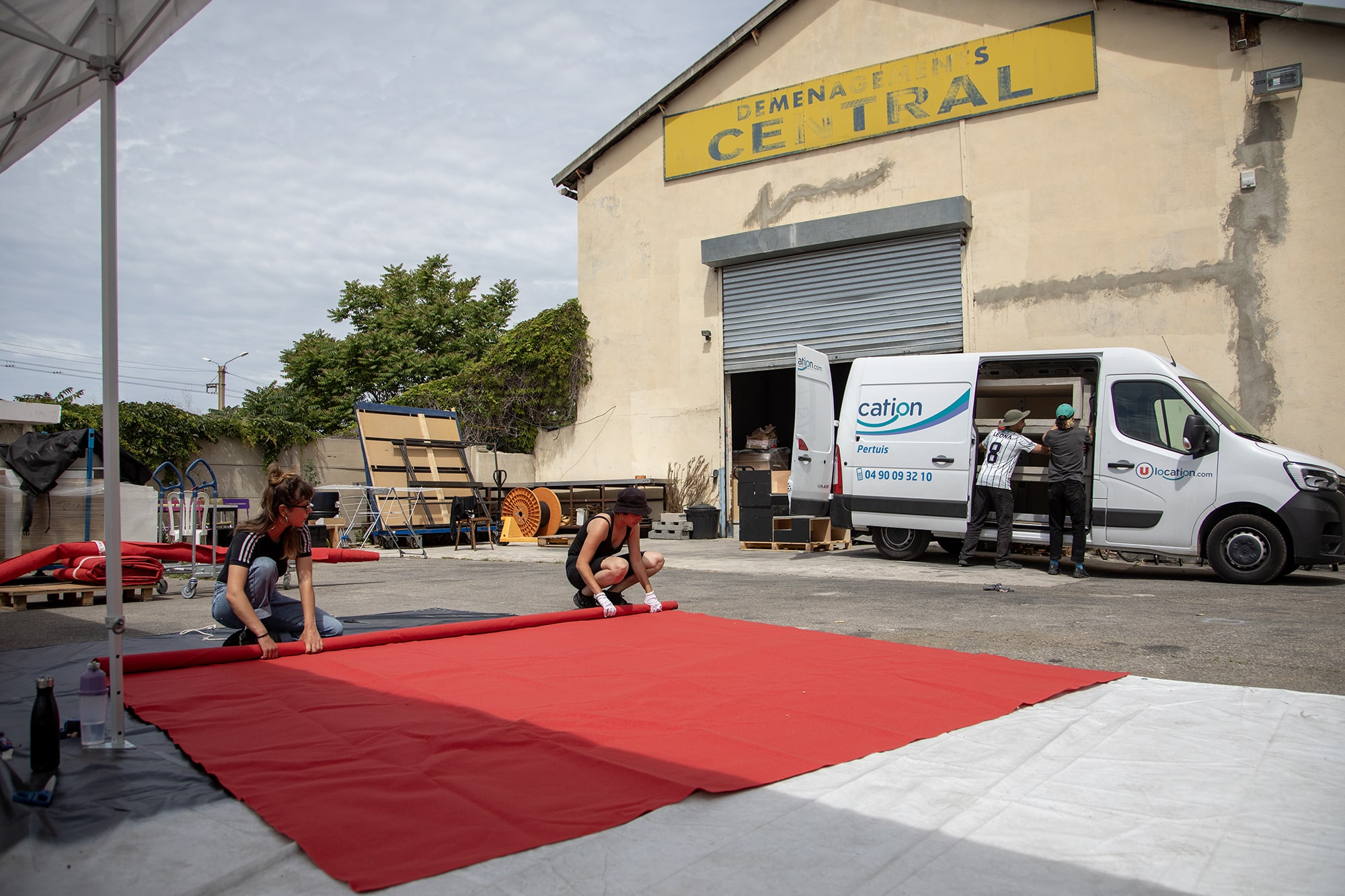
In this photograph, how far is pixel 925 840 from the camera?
7.60 feet

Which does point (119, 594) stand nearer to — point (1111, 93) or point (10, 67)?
point (10, 67)

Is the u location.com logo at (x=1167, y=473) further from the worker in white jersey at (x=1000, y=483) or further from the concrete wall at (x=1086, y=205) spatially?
the concrete wall at (x=1086, y=205)

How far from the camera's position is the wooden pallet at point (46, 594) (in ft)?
25.0

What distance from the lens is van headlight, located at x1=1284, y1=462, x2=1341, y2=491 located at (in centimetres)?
822

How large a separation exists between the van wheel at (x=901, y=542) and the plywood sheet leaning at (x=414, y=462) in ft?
27.0

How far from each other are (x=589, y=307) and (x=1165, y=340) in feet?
35.7

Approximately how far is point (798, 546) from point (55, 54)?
1083 cm

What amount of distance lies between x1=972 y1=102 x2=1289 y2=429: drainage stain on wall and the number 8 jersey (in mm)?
4924

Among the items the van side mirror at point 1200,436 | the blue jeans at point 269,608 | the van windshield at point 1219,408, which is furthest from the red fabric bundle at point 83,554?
the van windshield at point 1219,408

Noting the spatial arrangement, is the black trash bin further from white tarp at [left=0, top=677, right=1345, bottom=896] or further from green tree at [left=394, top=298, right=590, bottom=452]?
A: white tarp at [left=0, top=677, right=1345, bottom=896]

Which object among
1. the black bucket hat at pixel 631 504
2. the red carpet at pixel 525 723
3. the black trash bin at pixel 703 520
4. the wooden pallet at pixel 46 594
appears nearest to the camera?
the red carpet at pixel 525 723

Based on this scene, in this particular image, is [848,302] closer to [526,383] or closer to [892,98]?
[892,98]

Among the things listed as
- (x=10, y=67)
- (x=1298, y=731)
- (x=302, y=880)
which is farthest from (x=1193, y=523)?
(x=10, y=67)

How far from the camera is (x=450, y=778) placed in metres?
2.71
